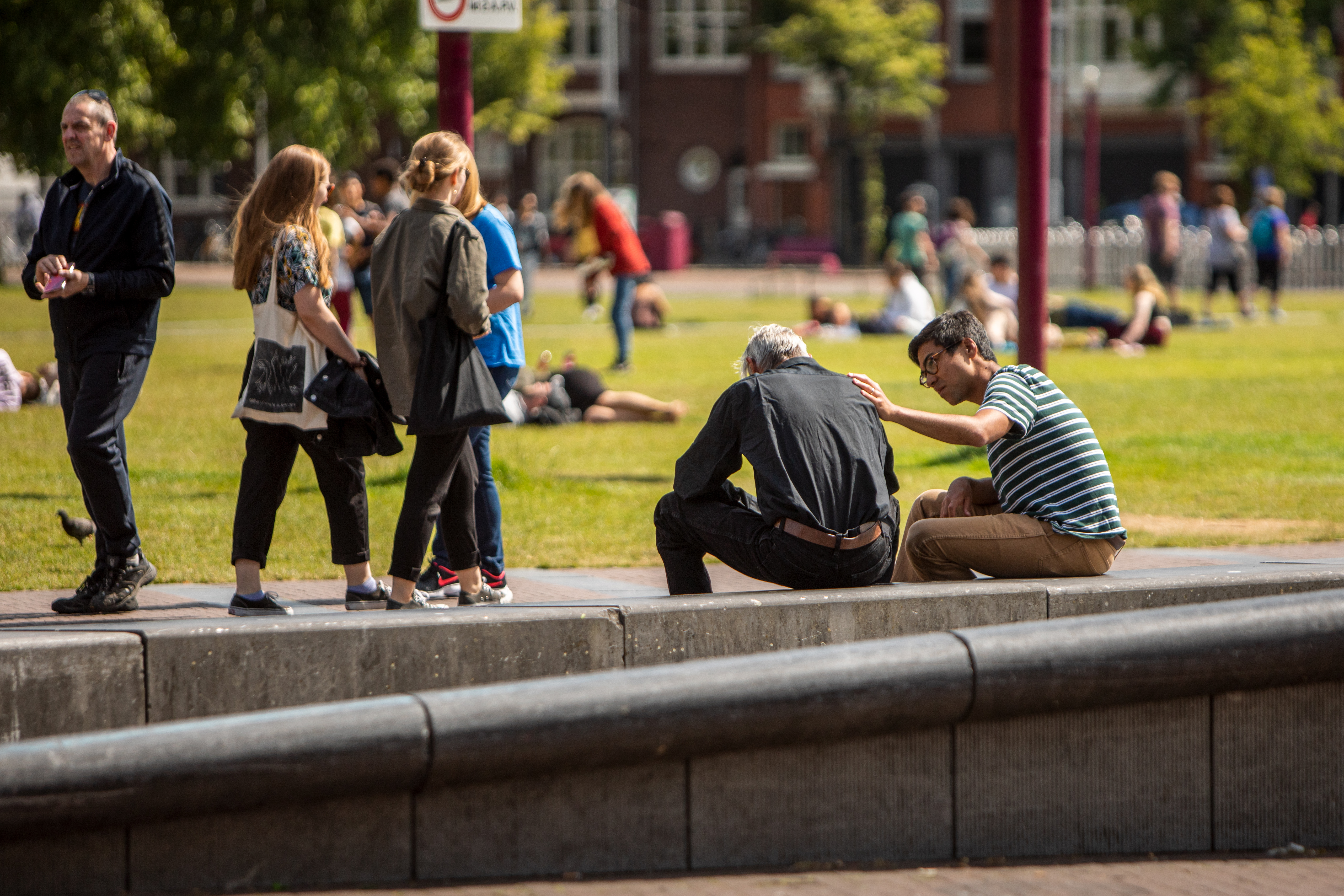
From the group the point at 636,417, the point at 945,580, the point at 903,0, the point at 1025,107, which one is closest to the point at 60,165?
the point at 636,417

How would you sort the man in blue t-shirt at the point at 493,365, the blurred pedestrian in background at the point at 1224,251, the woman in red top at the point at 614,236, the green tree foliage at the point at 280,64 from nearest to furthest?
the man in blue t-shirt at the point at 493,365 < the woman in red top at the point at 614,236 < the green tree foliage at the point at 280,64 < the blurred pedestrian in background at the point at 1224,251

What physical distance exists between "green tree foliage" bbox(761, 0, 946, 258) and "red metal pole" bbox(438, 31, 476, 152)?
34.6 metres

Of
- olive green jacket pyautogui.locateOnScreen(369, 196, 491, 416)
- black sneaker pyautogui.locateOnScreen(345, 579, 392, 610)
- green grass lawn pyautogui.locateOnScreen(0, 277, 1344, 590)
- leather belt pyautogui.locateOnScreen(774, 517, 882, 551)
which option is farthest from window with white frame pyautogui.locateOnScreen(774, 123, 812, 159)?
leather belt pyautogui.locateOnScreen(774, 517, 882, 551)

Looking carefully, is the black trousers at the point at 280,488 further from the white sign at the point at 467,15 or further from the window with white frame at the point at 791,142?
the window with white frame at the point at 791,142

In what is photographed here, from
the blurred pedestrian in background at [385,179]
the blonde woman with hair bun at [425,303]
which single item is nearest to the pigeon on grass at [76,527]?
the blonde woman with hair bun at [425,303]

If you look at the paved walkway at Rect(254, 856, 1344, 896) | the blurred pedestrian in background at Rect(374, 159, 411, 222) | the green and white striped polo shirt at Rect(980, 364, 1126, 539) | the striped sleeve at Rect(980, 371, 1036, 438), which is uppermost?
the blurred pedestrian in background at Rect(374, 159, 411, 222)

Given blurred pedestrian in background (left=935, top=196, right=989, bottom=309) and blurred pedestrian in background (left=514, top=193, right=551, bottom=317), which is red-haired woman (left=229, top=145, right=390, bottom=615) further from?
blurred pedestrian in background (left=935, top=196, right=989, bottom=309)

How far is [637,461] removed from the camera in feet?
32.9

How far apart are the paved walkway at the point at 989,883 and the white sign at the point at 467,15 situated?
183 inches

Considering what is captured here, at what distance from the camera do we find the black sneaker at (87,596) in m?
5.61

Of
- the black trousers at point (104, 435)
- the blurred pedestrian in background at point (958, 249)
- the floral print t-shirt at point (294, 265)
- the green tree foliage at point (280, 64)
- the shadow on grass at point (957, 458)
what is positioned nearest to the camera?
the floral print t-shirt at point (294, 265)

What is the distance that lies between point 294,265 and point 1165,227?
2090cm

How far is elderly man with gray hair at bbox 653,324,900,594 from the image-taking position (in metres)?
4.85

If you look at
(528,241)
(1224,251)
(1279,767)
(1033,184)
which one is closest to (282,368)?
(1279,767)
